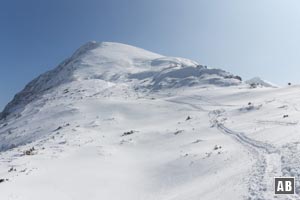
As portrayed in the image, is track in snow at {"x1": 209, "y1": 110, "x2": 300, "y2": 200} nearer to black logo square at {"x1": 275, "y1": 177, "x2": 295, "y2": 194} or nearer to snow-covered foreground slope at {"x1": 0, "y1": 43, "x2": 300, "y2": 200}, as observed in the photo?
snow-covered foreground slope at {"x1": 0, "y1": 43, "x2": 300, "y2": 200}

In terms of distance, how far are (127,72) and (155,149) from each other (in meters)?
64.3

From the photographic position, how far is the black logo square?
1163 cm

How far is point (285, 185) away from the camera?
39.7 feet

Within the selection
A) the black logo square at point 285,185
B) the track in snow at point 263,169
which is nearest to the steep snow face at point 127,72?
the track in snow at point 263,169

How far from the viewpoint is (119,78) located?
3263 inches

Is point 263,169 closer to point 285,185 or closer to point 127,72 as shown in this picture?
point 285,185

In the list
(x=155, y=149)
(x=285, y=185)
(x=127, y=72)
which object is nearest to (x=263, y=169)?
(x=285, y=185)

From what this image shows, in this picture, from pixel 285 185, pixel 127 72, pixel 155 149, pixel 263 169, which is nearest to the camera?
pixel 285 185

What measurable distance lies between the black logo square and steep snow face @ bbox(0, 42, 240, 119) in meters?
52.7

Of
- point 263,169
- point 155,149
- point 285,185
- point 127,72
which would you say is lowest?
point 285,185

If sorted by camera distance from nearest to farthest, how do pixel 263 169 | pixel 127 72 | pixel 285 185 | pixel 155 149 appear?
pixel 285 185, pixel 263 169, pixel 155 149, pixel 127 72

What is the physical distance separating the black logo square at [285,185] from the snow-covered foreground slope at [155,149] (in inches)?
9.5

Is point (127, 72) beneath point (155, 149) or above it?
→ above

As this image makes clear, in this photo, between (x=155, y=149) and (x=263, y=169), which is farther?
(x=155, y=149)
